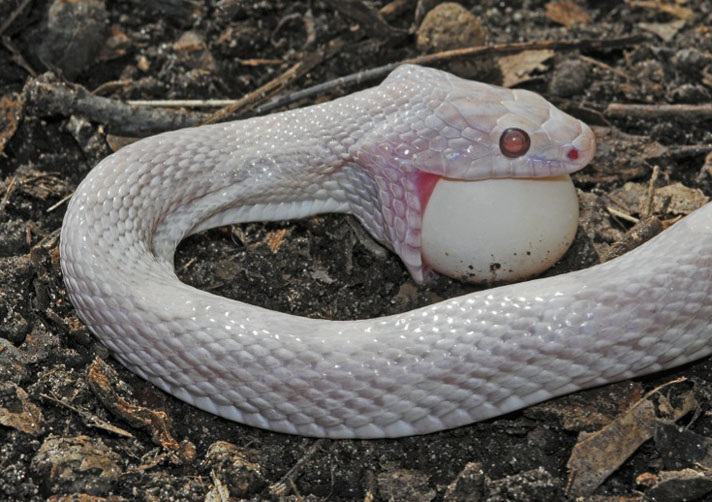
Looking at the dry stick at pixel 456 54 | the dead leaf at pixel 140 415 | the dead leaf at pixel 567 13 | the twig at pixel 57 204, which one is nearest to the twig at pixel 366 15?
the dry stick at pixel 456 54

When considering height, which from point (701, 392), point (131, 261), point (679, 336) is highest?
point (131, 261)

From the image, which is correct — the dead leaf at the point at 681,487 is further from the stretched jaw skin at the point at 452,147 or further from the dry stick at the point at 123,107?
the dry stick at the point at 123,107

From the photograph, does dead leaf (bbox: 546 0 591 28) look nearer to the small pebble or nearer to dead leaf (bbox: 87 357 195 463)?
the small pebble

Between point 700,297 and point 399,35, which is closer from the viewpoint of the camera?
point 700,297

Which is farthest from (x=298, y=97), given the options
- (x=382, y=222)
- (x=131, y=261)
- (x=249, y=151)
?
(x=131, y=261)

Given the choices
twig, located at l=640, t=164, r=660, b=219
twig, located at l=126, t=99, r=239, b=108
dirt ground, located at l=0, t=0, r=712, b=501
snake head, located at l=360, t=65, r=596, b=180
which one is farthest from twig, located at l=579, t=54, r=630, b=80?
twig, located at l=126, t=99, r=239, b=108

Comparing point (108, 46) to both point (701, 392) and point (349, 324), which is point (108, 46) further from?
point (701, 392)
